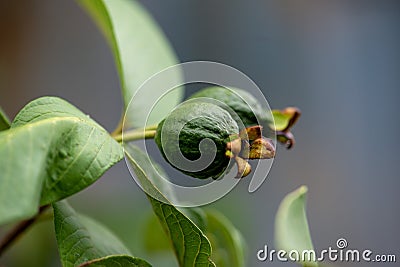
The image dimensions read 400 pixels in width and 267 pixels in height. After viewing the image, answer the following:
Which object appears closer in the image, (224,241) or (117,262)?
(117,262)

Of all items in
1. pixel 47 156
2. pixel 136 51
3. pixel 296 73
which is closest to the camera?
pixel 47 156

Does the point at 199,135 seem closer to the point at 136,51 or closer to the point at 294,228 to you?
the point at 294,228

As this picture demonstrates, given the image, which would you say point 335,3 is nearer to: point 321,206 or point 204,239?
point 321,206

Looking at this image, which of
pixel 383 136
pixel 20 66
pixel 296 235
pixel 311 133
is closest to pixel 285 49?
pixel 311 133

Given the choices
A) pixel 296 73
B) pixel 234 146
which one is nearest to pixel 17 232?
pixel 234 146

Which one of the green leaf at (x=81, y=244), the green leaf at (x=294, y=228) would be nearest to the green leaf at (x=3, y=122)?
the green leaf at (x=81, y=244)

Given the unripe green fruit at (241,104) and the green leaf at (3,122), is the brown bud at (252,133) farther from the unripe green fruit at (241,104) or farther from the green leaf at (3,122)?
the green leaf at (3,122)
